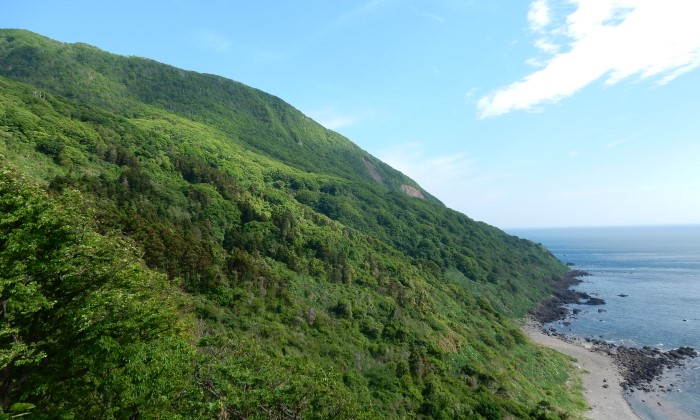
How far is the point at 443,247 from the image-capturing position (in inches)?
4557

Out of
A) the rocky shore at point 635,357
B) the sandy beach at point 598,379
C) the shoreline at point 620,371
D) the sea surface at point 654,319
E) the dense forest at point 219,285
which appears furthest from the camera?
the rocky shore at point 635,357

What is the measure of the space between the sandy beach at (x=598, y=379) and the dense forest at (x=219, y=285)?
2.94 meters

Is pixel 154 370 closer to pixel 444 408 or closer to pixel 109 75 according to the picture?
pixel 444 408

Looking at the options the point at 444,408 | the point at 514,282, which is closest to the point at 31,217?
the point at 444,408

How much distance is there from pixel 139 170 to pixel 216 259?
1013 inches

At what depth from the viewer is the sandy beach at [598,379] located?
160ft

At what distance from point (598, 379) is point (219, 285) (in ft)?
194

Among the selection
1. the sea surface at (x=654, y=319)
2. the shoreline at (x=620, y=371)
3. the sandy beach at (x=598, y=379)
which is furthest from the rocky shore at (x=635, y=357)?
the sea surface at (x=654, y=319)

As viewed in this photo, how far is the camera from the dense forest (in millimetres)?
15430

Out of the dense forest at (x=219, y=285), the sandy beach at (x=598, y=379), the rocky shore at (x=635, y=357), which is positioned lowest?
the sandy beach at (x=598, y=379)

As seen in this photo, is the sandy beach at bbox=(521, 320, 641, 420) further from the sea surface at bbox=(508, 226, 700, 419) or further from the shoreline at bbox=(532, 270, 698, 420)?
the sea surface at bbox=(508, 226, 700, 419)

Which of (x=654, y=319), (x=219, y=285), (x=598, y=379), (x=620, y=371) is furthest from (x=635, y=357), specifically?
(x=219, y=285)

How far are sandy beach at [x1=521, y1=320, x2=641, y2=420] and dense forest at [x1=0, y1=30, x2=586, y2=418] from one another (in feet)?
Answer: 9.65

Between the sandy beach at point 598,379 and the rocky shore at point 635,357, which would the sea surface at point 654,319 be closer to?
the rocky shore at point 635,357
